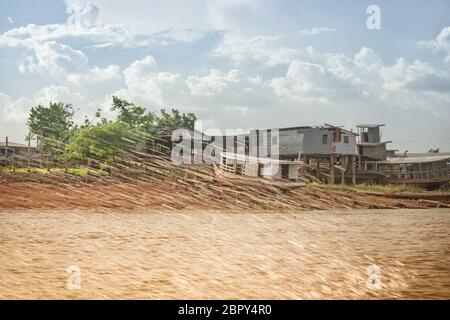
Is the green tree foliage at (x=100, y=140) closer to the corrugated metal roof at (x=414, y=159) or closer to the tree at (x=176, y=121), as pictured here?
the tree at (x=176, y=121)

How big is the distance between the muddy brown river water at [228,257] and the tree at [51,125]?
1.48 metres

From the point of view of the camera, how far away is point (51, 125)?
6539mm

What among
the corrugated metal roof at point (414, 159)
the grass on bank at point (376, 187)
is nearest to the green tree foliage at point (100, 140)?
the grass on bank at point (376, 187)

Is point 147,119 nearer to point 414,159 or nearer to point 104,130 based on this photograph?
point 104,130

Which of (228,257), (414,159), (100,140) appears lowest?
(228,257)

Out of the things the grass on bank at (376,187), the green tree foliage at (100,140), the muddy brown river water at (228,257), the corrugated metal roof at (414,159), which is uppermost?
the green tree foliage at (100,140)

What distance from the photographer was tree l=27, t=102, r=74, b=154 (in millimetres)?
5672

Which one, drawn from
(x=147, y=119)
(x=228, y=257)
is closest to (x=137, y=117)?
(x=147, y=119)

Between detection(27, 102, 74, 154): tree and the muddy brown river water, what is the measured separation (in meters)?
1.48

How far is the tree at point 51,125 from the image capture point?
567 cm

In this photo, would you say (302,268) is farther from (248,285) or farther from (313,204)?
(313,204)

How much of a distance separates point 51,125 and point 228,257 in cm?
420

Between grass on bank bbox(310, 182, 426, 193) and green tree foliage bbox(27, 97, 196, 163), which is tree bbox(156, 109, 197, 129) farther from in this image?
grass on bank bbox(310, 182, 426, 193)
